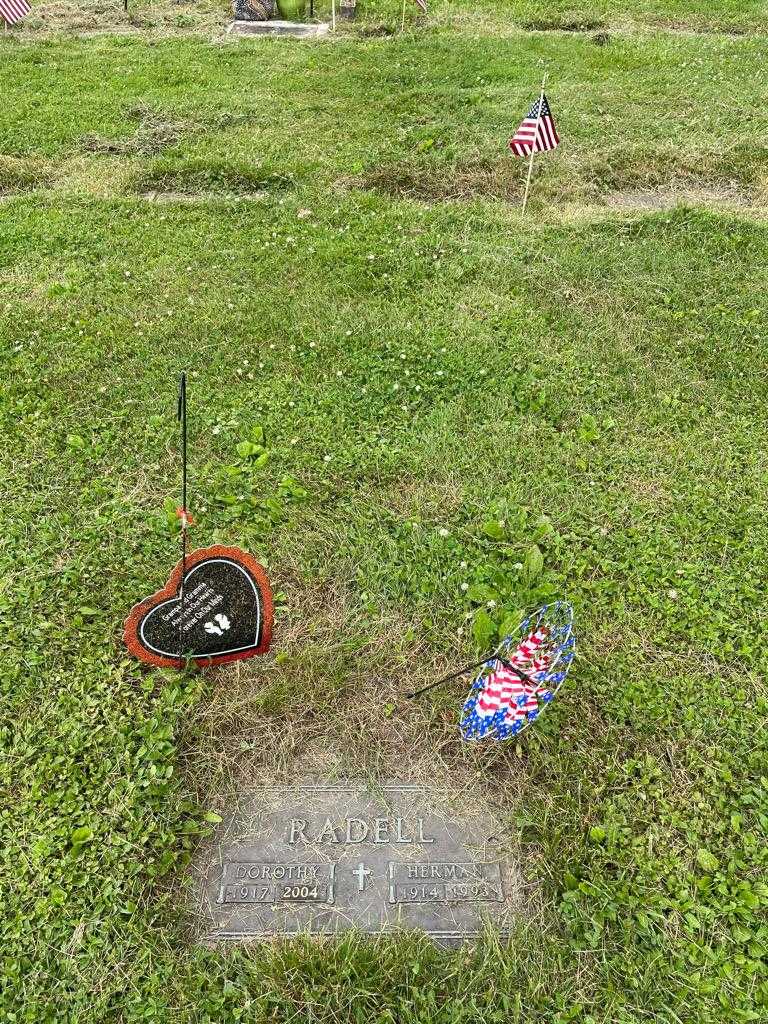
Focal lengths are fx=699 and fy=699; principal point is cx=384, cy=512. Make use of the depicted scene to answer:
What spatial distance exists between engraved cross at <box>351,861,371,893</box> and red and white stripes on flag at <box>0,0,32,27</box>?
45.0 ft

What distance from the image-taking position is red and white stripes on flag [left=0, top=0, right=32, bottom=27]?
1108cm

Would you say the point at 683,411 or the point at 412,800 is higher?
the point at 683,411

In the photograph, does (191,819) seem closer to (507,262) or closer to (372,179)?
(507,262)

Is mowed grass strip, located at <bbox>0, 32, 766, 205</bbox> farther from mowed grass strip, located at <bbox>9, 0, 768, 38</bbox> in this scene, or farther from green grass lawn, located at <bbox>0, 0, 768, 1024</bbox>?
mowed grass strip, located at <bbox>9, 0, 768, 38</bbox>

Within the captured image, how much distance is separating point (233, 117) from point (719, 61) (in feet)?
24.2

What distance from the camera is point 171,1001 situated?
2.61 meters

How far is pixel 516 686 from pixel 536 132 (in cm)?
540

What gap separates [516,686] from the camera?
10.3 ft

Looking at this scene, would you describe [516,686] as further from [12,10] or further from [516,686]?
[12,10]

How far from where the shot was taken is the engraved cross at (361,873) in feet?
9.62

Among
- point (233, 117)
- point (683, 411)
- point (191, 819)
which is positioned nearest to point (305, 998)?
point (191, 819)

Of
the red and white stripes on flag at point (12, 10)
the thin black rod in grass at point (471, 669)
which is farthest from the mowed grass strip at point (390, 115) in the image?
the thin black rod in grass at point (471, 669)

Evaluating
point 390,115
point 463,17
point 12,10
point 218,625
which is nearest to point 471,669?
point 218,625

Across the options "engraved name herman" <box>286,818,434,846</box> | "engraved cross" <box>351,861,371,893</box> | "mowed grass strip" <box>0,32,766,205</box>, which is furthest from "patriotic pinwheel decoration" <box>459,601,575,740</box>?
"mowed grass strip" <box>0,32,766,205</box>
